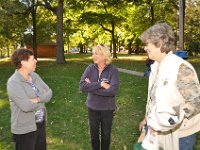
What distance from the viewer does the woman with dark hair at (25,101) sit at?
575cm

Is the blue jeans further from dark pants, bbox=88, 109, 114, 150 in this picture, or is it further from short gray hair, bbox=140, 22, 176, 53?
dark pants, bbox=88, 109, 114, 150

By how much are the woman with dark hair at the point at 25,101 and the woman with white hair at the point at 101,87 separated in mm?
1093

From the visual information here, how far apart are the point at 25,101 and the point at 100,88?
1.73 meters

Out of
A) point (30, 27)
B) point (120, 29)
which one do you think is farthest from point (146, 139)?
point (120, 29)

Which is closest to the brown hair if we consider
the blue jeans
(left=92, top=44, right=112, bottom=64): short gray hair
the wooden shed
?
(left=92, top=44, right=112, bottom=64): short gray hair

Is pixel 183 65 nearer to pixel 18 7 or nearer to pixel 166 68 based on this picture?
pixel 166 68

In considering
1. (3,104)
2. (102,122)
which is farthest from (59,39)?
(102,122)

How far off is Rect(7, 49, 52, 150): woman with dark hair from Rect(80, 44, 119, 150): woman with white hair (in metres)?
1.09

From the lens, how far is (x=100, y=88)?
23.1 feet

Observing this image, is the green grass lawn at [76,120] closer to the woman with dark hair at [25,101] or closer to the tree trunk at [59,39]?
the woman with dark hair at [25,101]

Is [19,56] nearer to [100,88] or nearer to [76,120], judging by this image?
[100,88]

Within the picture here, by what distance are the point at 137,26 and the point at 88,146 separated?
147 feet

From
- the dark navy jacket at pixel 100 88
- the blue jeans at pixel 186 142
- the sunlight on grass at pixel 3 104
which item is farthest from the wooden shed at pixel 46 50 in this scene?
the blue jeans at pixel 186 142

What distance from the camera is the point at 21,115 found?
5844 mm
